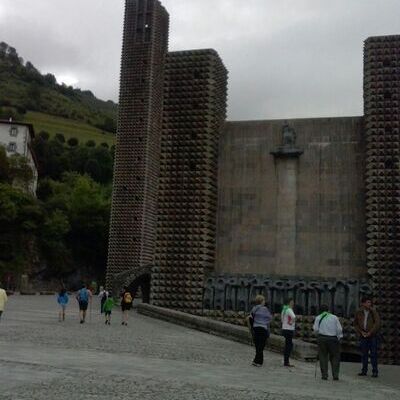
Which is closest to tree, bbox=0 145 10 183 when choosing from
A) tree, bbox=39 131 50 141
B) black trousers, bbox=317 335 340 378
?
tree, bbox=39 131 50 141

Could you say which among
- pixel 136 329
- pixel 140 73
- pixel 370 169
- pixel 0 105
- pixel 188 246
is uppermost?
pixel 0 105

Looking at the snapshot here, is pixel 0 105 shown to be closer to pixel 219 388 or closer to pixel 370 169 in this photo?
pixel 370 169

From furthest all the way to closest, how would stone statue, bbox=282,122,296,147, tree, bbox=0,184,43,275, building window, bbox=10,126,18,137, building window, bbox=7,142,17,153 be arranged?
building window, bbox=10,126,18,137 < building window, bbox=7,142,17,153 < tree, bbox=0,184,43,275 < stone statue, bbox=282,122,296,147

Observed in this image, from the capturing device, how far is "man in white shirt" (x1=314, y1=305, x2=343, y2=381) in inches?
411

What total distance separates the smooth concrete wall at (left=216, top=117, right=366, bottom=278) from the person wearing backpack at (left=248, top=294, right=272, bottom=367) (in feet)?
29.7

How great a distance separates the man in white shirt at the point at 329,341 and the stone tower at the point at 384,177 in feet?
28.9

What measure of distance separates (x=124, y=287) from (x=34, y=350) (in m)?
21.9

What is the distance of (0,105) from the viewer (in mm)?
102062

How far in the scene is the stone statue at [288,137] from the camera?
847 inches

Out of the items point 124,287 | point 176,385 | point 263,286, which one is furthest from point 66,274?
point 176,385

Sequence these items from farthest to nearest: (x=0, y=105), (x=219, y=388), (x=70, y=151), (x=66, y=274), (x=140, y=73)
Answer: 1. (x=0, y=105)
2. (x=70, y=151)
3. (x=66, y=274)
4. (x=140, y=73)
5. (x=219, y=388)

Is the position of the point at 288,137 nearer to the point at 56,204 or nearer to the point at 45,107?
the point at 56,204

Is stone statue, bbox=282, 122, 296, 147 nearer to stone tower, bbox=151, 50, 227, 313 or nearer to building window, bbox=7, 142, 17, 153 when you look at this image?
stone tower, bbox=151, 50, 227, 313

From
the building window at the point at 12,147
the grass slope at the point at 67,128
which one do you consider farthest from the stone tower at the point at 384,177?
the grass slope at the point at 67,128
